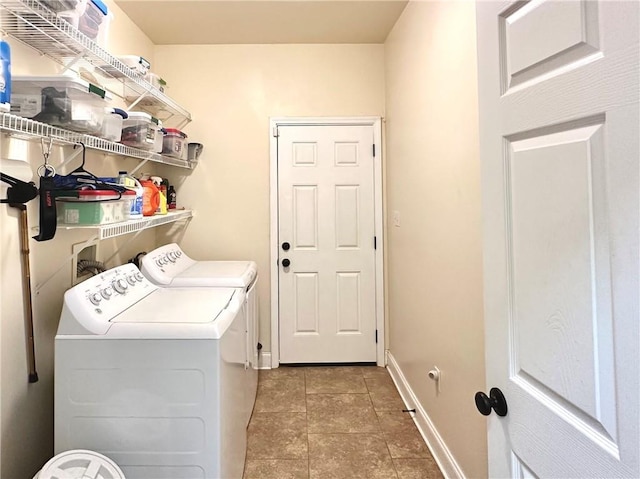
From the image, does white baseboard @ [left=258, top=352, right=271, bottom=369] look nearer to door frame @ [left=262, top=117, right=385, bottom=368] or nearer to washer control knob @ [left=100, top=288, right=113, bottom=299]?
door frame @ [left=262, top=117, right=385, bottom=368]

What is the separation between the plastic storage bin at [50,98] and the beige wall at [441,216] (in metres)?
1.53

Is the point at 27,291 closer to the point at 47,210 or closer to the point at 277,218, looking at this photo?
the point at 47,210

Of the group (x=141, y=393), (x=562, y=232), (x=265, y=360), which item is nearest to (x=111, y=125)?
(x=141, y=393)

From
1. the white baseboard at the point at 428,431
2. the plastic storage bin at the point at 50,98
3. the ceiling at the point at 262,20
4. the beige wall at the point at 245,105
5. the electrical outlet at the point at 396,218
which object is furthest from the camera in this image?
the beige wall at the point at 245,105

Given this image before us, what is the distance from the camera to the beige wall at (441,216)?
1.58m

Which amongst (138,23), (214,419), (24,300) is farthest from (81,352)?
(138,23)

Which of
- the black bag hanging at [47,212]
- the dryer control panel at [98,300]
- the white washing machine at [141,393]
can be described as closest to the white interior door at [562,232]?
the white washing machine at [141,393]

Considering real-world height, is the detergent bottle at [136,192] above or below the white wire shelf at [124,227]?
above

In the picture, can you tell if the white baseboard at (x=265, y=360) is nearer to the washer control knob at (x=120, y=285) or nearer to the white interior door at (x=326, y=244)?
the white interior door at (x=326, y=244)

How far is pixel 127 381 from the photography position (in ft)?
4.55

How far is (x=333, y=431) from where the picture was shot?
2.22m

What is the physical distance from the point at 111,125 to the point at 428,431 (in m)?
2.24

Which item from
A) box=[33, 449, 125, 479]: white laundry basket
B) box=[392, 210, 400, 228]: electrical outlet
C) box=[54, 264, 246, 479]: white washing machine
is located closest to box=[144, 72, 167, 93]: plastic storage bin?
box=[54, 264, 246, 479]: white washing machine

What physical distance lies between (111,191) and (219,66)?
1.89 m
